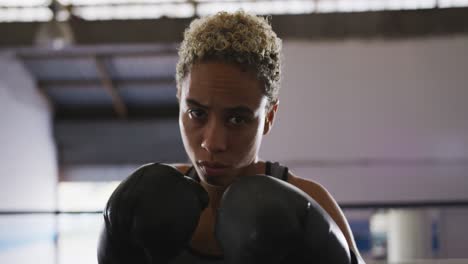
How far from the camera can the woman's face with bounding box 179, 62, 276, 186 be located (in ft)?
2.77

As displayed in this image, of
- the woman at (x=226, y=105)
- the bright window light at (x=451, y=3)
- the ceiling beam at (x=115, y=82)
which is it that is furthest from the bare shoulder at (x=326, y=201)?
the ceiling beam at (x=115, y=82)

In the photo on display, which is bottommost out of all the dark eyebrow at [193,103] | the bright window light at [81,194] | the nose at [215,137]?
the bright window light at [81,194]

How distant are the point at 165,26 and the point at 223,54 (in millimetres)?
3793

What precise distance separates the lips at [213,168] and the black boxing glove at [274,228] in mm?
80

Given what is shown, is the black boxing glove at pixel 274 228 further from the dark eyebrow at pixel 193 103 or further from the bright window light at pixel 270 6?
the bright window light at pixel 270 6

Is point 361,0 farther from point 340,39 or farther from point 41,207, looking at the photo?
point 41,207

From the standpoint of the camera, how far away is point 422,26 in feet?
14.0

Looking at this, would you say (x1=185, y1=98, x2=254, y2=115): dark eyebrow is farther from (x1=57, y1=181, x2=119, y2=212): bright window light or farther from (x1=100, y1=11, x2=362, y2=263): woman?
(x1=57, y1=181, x2=119, y2=212): bright window light

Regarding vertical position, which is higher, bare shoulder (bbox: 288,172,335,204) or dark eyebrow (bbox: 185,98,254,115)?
dark eyebrow (bbox: 185,98,254,115)

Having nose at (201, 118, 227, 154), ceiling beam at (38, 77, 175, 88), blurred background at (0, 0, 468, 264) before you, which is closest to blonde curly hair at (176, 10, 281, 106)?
nose at (201, 118, 227, 154)

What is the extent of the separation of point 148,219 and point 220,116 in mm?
201

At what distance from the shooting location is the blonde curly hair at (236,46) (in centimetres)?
88

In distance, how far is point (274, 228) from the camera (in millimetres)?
733

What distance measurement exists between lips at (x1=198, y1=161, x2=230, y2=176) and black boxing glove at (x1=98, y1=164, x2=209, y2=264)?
1.7 inches
